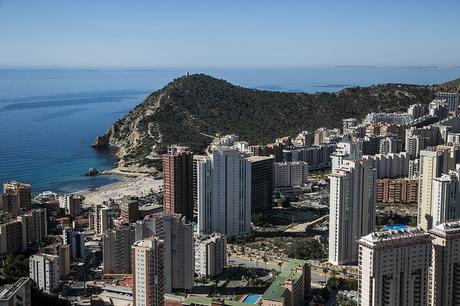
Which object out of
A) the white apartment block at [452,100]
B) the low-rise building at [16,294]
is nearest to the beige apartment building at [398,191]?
the white apartment block at [452,100]

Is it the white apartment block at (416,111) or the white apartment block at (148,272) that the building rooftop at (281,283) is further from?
the white apartment block at (416,111)

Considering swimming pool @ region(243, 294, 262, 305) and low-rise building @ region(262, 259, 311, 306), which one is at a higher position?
low-rise building @ region(262, 259, 311, 306)

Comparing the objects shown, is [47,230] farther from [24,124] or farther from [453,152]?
[24,124]

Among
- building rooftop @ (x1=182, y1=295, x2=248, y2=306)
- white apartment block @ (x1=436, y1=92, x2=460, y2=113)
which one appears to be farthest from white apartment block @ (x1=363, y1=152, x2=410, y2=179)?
building rooftop @ (x1=182, y1=295, x2=248, y2=306)

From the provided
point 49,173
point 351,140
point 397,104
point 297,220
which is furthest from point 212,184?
point 397,104

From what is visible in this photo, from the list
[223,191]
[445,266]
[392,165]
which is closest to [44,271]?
[223,191]

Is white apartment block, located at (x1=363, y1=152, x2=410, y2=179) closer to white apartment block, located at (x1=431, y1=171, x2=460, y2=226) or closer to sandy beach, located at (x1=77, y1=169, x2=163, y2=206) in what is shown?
sandy beach, located at (x1=77, y1=169, x2=163, y2=206)
